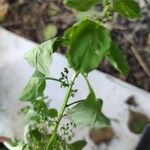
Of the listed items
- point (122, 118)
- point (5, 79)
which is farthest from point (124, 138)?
point (5, 79)

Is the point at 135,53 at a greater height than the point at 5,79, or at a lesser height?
greater

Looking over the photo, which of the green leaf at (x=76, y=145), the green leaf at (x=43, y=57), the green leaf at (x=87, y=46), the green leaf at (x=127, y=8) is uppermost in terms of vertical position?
the green leaf at (x=127, y=8)

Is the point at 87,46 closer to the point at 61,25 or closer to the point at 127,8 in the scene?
the point at 127,8

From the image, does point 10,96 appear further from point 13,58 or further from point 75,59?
point 75,59

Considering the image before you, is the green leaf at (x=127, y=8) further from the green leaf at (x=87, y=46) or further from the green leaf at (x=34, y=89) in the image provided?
the green leaf at (x=34, y=89)

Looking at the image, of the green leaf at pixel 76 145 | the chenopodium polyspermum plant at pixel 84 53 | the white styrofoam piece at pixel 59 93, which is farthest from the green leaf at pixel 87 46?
the white styrofoam piece at pixel 59 93

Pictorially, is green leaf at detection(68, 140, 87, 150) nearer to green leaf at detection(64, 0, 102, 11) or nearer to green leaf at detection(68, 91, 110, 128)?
green leaf at detection(68, 91, 110, 128)
